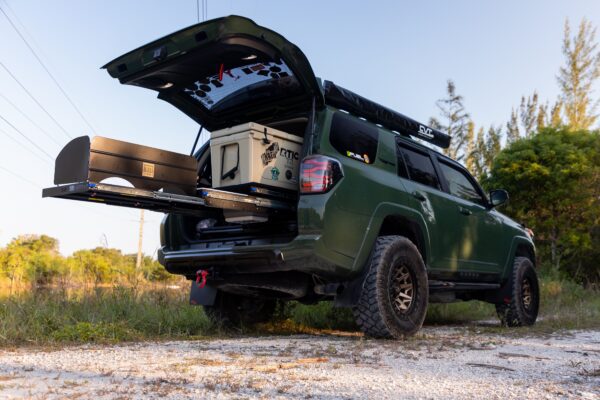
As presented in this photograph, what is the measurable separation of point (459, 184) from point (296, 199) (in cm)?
271

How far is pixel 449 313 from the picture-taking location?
8.20 m

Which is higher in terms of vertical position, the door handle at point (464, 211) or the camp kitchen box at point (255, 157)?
the camp kitchen box at point (255, 157)

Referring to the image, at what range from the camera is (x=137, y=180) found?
13.3ft

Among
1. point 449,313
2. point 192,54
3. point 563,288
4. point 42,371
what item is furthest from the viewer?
point 563,288

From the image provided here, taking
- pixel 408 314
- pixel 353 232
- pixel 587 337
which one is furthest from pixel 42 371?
pixel 587 337

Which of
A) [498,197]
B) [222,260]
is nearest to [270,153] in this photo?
[222,260]

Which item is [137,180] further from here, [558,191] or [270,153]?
[558,191]

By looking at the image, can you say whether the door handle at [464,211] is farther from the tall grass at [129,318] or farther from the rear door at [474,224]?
the tall grass at [129,318]

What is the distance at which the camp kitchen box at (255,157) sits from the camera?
14.3ft

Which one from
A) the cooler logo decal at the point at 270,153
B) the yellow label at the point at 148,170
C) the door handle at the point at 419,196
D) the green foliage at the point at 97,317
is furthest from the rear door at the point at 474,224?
the yellow label at the point at 148,170

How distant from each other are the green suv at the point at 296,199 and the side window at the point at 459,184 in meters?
0.41

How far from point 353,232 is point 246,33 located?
68.8 inches

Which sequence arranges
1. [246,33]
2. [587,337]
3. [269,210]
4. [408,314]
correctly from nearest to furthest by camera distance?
1. [246,33]
2. [269,210]
3. [408,314]
4. [587,337]

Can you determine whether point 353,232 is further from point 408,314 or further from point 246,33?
point 246,33
